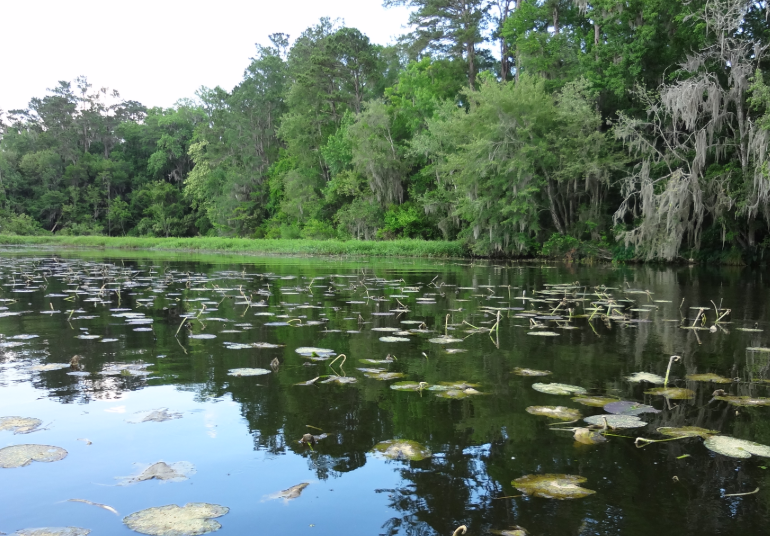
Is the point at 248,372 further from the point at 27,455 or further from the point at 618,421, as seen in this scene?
the point at 618,421

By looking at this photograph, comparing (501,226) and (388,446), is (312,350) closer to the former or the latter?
(388,446)

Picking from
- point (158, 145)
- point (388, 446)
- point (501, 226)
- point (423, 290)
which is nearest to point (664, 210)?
point (501, 226)

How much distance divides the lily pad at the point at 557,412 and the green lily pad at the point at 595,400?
Answer: 0.23 metres

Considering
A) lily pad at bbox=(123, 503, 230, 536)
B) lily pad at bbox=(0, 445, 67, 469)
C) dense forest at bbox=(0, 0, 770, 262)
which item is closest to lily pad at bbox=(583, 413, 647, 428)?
lily pad at bbox=(123, 503, 230, 536)

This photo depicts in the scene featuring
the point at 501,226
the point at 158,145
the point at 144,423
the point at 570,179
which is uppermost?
the point at 158,145

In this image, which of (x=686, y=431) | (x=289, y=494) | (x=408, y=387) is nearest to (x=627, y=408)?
(x=686, y=431)

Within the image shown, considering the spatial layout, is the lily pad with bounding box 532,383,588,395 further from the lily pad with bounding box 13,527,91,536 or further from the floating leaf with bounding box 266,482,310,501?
the lily pad with bounding box 13,527,91,536

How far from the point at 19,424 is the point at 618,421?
3.82m

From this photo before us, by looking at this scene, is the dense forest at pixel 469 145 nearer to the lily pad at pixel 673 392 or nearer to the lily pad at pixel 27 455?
the lily pad at pixel 673 392

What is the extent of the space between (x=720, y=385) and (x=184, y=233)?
6244 centimetres

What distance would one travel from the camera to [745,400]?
4230 millimetres

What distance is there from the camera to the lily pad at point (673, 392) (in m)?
4.32

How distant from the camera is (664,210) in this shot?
22.3 m

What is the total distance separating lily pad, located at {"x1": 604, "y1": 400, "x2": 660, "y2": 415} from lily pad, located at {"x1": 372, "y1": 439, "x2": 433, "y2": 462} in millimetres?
1513
